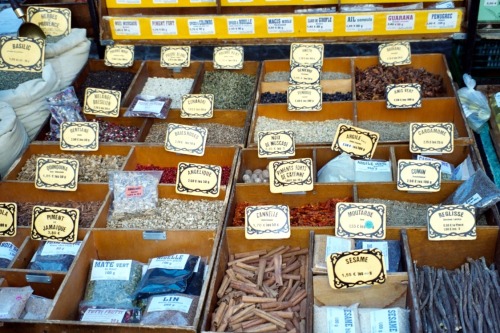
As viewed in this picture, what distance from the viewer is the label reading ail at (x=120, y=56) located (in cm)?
412

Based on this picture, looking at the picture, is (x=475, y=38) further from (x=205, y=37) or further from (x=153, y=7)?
(x=153, y=7)

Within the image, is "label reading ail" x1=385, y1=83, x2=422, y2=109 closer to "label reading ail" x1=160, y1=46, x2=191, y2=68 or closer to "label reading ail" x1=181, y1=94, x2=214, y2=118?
"label reading ail" x1=181, y1=94, x2=214, y2=118

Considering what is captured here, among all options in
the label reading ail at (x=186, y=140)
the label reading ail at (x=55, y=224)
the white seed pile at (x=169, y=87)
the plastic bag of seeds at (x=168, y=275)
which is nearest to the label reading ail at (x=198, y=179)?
the label reading ail at (x=186, y=140)

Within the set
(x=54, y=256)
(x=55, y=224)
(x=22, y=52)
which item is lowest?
(x=54, y=256)

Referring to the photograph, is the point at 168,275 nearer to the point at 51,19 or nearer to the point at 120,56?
the point at 120,56

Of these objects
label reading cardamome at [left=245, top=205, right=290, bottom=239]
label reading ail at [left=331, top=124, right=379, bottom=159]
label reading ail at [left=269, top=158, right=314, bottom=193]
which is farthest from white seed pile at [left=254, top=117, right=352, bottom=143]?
label reading cardamome at [left=245, top=205, right=290, bottom=239]

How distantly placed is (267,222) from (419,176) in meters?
0.84

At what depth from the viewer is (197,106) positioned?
3.67 meters

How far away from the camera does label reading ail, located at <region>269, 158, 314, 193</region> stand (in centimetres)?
295

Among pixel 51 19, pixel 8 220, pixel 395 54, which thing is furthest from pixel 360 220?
pixel 51 19

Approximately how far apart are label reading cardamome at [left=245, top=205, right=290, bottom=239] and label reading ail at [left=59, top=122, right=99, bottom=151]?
4.06 ft

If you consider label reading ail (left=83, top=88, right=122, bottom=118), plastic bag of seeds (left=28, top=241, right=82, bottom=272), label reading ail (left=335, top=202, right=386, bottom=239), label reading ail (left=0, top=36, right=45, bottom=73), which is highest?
label reading ail (left=0, top=36, right=45, bottom=73)

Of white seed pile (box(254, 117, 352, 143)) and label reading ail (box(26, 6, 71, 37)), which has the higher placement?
label reading ail (box(26, 6, 71, 37))

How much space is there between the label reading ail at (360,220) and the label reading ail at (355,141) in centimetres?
57
